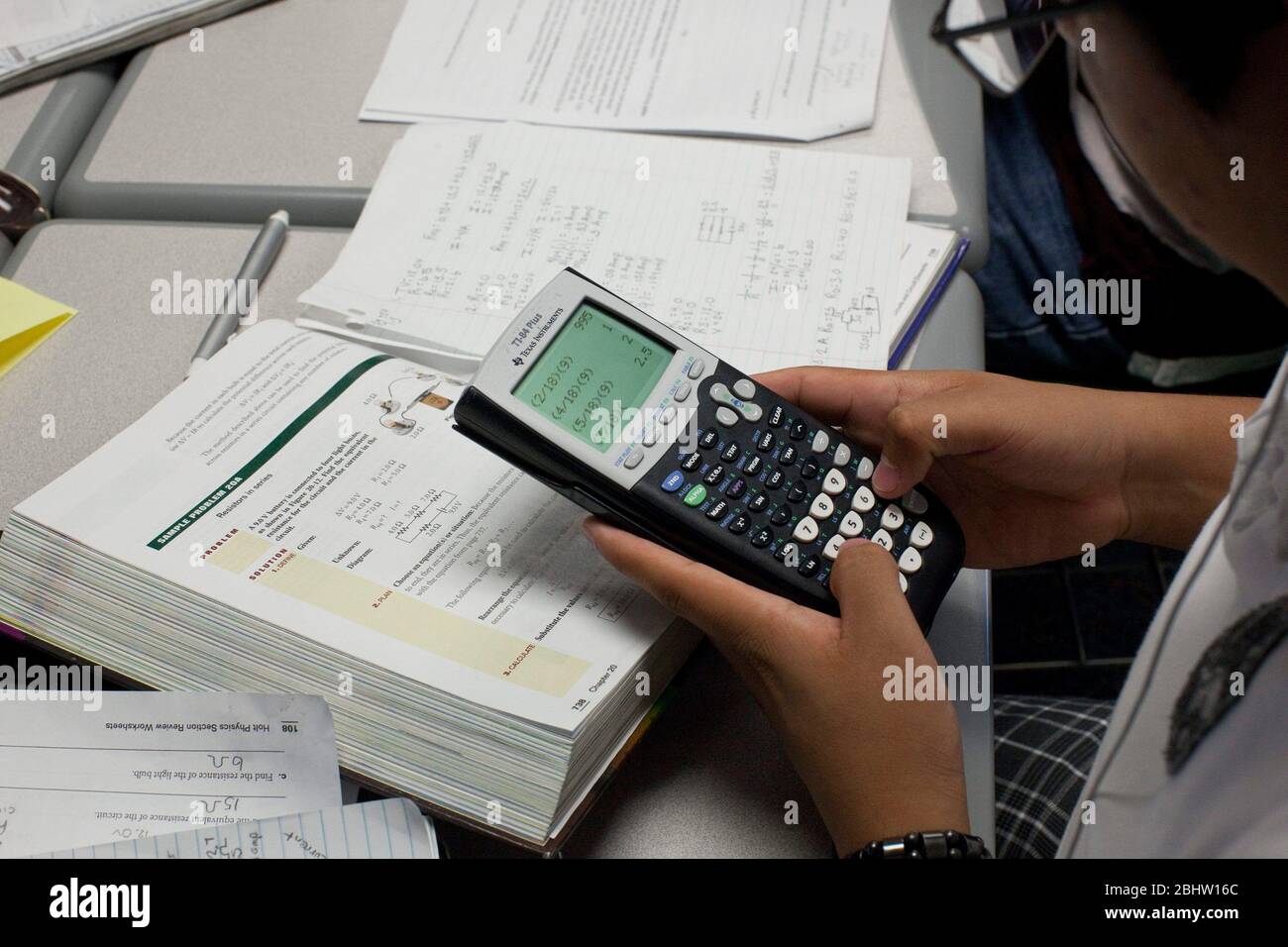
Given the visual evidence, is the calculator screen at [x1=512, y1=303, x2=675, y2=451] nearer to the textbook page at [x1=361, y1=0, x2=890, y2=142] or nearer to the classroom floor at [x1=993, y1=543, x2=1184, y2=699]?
the textbook page at [x1=361, y1=0, x2=890, y2=142]

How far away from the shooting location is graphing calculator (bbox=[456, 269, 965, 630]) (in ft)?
1.57

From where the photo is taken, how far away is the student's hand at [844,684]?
1.41ft

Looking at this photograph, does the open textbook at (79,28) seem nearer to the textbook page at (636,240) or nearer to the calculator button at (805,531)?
the textbook page at (636,240)

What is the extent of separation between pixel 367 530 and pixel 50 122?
1.71 ft

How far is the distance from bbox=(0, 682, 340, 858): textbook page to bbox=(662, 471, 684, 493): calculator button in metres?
0.18

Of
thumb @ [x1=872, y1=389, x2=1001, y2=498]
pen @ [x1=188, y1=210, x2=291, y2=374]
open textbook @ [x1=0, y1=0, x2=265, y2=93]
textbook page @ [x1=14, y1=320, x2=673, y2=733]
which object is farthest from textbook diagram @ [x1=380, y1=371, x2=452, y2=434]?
open textbook @ [x1=0, y1=0, x2=265, y2=93]

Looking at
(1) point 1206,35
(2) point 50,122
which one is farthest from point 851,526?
(2) point 50,122

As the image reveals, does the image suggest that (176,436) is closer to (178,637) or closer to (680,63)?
(178,637)

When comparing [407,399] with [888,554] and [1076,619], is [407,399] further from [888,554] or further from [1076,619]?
[1076,619]

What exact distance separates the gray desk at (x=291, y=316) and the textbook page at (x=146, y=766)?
77mm

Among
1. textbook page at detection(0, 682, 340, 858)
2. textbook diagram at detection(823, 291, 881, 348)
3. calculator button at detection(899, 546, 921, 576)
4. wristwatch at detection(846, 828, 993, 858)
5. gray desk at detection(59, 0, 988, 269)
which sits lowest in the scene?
wristwatch at detection(846, 828, 993, 858)

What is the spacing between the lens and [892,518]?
19.8 inches

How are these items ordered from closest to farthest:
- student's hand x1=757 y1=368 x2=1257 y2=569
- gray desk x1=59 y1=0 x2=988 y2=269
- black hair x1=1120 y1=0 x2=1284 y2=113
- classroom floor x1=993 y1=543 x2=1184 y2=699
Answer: black hair x1=1120 y1=0 x2=1284 y2=113 → student's hand x1=757 y1=368 x2=1257 y2=569 → gray desk x1=59 y1=0 x2=988 y2=269 → classroom floor x1=993 y1=543 x2=1184 y2=699
